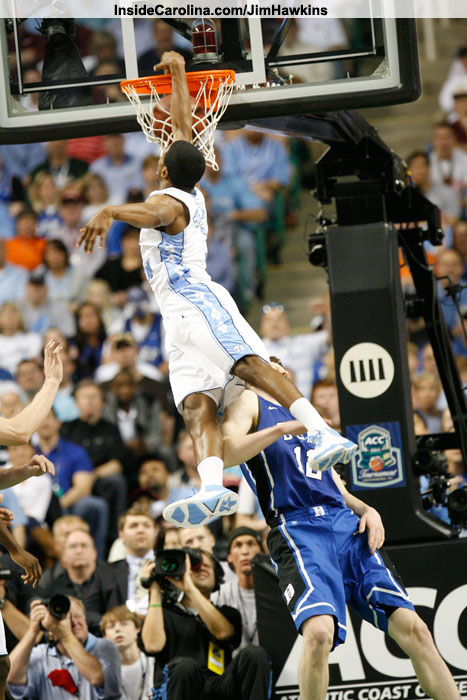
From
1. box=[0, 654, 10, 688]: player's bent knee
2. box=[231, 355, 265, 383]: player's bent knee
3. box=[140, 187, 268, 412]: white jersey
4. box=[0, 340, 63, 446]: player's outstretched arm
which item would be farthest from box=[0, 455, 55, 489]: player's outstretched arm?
box=[231, 355, 265, 383]: player's bent knee

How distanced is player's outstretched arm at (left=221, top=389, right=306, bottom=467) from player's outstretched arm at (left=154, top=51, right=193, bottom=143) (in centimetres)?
148

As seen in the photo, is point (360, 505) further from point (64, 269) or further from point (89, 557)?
point (64, 269)

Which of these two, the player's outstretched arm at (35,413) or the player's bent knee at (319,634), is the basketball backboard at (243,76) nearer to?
the player's outstretched arm at (35,413)

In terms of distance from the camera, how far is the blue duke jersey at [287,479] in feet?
19.8

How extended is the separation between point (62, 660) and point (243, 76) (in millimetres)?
4055

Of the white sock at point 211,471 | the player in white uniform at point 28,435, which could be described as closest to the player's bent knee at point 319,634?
the white sock at point 211,471

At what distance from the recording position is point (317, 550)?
5.88 metres

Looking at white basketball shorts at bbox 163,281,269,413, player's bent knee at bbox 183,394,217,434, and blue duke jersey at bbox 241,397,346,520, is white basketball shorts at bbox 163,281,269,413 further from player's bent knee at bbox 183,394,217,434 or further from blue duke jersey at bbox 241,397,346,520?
blue duke jersey at bbox 241,397,346,520

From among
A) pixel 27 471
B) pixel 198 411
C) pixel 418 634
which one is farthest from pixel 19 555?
pixel 418 634

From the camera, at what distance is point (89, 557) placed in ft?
27.9

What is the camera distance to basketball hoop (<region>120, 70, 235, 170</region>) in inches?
252

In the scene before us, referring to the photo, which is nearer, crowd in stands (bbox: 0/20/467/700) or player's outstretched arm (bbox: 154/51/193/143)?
player's outstretched arm (bbox: 154/51/193/143)

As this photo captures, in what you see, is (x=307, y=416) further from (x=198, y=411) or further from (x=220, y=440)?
(x=198, y=411)

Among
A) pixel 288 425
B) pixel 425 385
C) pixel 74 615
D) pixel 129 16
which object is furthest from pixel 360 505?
pixel 425 385
